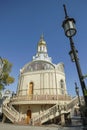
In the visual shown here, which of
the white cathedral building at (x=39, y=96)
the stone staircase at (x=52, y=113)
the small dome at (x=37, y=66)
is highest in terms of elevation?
the small dome at (x=37, y=66)

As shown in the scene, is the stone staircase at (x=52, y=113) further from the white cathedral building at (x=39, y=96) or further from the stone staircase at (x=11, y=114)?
the stone staircase at (x=11, y=114)

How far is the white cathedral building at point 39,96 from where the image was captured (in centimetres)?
1734

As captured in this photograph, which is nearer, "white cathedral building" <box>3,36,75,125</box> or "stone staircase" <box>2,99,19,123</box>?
"white cathedral building" <box>3,36,75,125</box>

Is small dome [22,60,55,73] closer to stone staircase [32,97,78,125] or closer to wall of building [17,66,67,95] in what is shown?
wall of building [17,66,67,95]

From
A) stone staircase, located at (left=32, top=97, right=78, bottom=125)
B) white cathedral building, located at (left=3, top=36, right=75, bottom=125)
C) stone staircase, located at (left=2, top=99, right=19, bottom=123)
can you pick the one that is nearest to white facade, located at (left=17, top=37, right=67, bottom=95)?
white cathedral building, located at (left=3, top=36, right=75, bottom=125)

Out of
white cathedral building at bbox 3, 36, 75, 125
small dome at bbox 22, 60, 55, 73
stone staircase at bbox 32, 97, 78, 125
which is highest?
small dome at bbox 22, 60, 55, 73

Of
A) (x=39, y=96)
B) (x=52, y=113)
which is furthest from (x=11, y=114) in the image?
(x=52, y=113)

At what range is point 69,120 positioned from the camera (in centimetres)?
1873

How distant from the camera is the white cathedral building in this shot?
17.3 meters

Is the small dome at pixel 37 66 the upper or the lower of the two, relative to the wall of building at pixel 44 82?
upper

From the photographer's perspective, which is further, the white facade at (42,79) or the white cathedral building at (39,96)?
the white facade at (42,79)

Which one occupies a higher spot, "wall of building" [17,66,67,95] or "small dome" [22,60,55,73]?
"small dome" [22,60,55,73]

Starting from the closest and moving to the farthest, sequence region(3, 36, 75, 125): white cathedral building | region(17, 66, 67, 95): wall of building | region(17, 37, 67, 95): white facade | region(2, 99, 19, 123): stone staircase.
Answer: region(3, 36, 75, 125): white cathedral building → region(2, 99, 19, 123): stone staircase → region(17, 66, 67, 95): wall of building → region(17, 37, 67, 95): white facade

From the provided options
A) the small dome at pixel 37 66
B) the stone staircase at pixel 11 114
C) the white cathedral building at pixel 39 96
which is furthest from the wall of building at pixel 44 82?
the stone staircase at pixel 11 114
